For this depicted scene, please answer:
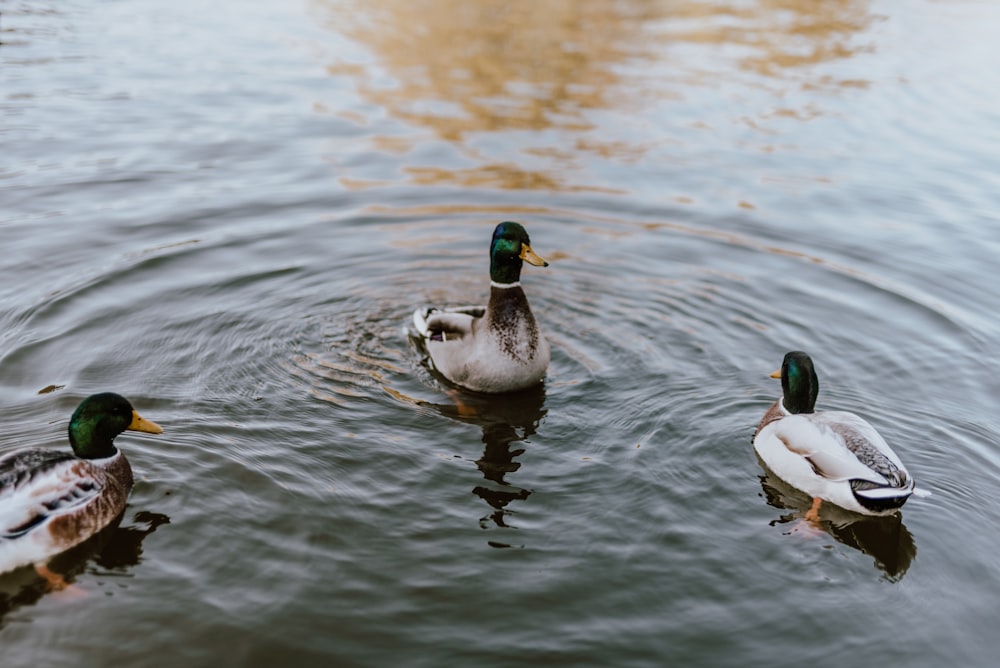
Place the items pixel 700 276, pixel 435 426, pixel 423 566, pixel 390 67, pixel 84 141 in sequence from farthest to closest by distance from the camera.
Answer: pixel 390 67
pixel 84 141
pixel 700 276
pixel 435 426
pixel 423 566

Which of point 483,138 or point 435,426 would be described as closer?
point 435,426

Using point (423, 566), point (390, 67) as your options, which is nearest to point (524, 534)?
point (423, 566)

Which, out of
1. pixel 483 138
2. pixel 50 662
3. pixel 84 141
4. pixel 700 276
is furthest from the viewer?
pixel 483 138

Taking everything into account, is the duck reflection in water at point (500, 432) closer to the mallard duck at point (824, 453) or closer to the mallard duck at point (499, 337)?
the mallard duck at point (499, 337)

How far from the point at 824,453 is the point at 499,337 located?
9.32ft

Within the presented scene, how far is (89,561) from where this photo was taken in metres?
6.11

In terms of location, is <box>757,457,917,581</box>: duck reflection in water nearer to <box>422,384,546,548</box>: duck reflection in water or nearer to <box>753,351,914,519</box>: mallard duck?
<box>753,351,914,519</box>: mallard duck

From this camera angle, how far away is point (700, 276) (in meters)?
10.8

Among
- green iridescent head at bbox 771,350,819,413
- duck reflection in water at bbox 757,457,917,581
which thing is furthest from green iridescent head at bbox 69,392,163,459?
green iridescent head at bbox 771,350,819,413

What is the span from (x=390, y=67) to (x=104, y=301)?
1112 cm

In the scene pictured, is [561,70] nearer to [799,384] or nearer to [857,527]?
[799,384]

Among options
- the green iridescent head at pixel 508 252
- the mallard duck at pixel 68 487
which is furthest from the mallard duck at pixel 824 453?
the mallard duck at pixel 68 487

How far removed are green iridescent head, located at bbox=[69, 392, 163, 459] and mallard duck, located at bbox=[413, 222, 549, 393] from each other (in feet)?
9.64

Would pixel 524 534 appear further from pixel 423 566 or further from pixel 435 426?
pixel 435 426
